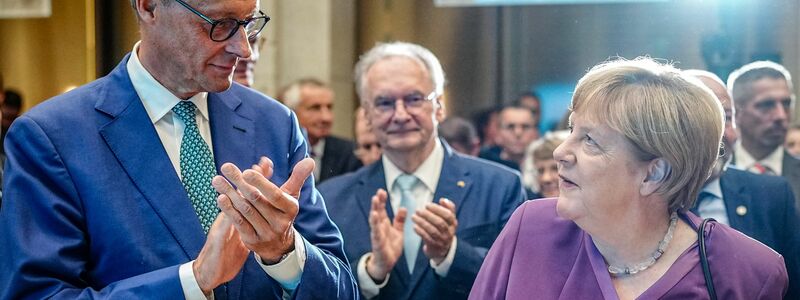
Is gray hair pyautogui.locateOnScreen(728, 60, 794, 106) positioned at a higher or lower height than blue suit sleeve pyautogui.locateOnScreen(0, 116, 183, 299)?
higher

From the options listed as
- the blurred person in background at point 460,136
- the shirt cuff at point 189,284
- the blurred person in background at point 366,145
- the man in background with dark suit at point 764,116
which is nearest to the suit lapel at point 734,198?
the man in background with dark suit at point 764,116

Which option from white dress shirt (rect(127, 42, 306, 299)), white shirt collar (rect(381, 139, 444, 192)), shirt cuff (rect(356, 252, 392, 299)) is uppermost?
white dress shirt (rect(127, 42, 306, 299))

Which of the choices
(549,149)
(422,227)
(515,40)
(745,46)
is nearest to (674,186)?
(422,227)

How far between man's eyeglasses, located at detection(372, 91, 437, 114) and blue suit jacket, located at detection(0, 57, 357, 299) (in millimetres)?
1174

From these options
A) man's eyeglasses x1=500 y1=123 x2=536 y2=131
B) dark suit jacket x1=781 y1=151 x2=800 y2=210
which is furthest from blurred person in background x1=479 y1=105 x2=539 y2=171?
dark suit jacket x1=781 y1=151 x2=800 y2=210

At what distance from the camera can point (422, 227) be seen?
10.5ft

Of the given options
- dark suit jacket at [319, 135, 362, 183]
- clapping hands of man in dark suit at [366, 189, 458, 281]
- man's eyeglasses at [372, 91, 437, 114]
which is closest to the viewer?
clapping hands of man in dark suit at [366, 189, 458, 281]

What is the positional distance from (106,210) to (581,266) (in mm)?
1032

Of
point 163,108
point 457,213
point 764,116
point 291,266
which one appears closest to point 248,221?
point 291,266

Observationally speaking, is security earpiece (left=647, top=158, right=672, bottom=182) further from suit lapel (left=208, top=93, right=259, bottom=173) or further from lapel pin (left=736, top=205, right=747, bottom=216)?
lapel pin (left=736, top=205, right=747, bottom=216)

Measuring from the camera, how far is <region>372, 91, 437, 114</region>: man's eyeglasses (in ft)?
11.7

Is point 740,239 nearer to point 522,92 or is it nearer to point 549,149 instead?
point 549,149

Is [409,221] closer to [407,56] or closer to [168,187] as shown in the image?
[407,56]

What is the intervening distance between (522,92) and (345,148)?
1.39 m
